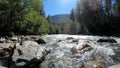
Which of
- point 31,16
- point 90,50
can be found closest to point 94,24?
point 31,16

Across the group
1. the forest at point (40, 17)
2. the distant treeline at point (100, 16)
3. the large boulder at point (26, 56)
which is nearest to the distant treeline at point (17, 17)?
the forest at point (40, 17)

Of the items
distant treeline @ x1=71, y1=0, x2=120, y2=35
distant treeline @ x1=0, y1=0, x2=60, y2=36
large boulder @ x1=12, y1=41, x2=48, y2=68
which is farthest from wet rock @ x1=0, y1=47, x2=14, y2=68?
distant treeline @ x1=71, y1=0, x2=120, y2=35

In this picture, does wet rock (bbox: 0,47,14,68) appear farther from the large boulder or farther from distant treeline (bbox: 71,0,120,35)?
distant treeline (bbox: 71,0,120,35)

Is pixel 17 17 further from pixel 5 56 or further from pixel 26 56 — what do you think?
pixel 26 56

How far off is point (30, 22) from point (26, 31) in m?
1.44

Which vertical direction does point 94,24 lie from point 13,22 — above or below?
below

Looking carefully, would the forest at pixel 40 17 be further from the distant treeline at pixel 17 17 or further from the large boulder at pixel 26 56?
the large boulder at pixel 26 56

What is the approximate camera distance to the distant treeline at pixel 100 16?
45156 millimetres

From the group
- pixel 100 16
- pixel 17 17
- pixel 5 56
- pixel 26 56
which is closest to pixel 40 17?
pixel 17 17

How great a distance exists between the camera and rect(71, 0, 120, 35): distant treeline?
148ft

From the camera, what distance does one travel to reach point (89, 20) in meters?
55.5

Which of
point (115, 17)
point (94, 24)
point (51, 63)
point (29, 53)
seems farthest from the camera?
point (94, 24)

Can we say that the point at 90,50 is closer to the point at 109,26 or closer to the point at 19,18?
the point at 19,18

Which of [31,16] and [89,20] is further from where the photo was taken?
[89,20]
